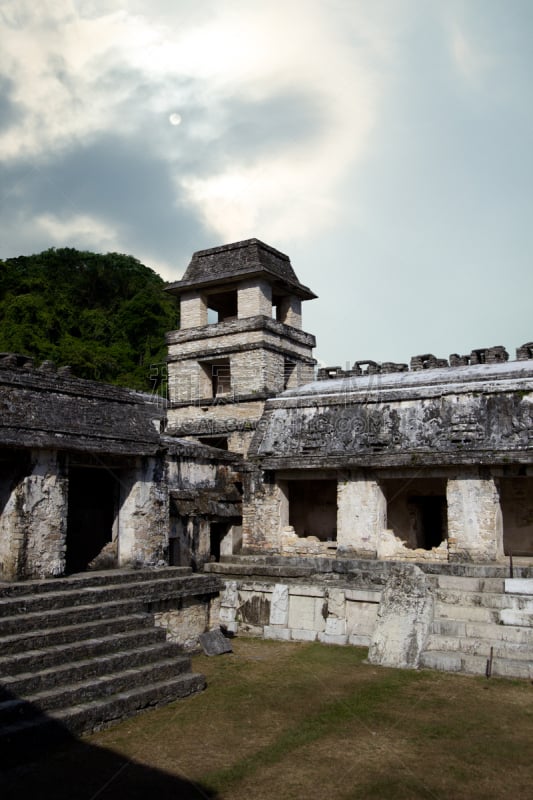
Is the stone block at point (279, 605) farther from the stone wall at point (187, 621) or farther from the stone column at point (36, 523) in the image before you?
the stone column at point (36, 523)

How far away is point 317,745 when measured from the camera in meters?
7.59

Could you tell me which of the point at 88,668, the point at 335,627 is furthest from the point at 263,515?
the point at 88,668

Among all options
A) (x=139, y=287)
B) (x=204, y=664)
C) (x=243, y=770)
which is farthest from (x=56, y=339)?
(x=243, y=770)

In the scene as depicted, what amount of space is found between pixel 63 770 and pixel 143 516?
5.39 metres

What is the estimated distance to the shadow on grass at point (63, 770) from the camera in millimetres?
6301

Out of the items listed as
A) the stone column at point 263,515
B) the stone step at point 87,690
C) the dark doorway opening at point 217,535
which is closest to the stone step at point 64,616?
the stone step at point 87,690

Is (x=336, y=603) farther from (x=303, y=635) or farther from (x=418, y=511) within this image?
(x=418, y=511)

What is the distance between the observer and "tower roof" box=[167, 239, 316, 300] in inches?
747

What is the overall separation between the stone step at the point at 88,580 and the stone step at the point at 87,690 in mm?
1697

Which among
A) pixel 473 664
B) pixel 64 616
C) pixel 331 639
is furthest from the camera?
pixel 331 639

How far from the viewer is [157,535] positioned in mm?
12078

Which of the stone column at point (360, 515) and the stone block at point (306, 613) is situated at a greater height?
the stone column at point (360, 515)

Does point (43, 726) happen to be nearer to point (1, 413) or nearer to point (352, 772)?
point (352, 772)

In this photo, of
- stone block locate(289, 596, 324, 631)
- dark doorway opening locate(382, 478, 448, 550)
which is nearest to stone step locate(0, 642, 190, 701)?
stone block locate(289, 596, 324, 631)
